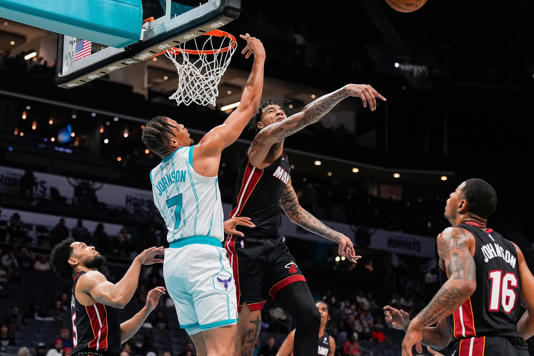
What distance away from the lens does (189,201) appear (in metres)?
5.23

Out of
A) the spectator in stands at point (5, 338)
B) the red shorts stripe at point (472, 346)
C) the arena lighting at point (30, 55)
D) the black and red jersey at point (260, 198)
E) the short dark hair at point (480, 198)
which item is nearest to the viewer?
the red shorts stripe at point (472, 346)

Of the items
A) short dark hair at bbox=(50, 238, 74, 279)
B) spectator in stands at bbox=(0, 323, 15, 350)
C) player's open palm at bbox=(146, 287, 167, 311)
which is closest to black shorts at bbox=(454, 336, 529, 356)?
player's open palm at bbox=(146, 287, 167, 311)

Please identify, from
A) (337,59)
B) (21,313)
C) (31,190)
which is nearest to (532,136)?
(337,59)

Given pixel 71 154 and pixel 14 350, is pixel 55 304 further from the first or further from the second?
pixel 71 154

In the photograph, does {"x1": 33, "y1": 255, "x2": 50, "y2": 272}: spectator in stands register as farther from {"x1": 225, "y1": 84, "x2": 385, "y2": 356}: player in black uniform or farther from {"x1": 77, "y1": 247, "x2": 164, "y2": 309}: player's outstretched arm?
{"x1": 225, "y1": 84, "x2": 385, "y2": 356}: player in black uniform

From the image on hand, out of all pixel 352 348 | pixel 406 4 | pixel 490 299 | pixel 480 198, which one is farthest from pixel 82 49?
pixel 352 348

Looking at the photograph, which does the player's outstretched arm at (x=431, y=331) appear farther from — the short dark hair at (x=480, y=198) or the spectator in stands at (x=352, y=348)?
the spectator in stands at (x=352, y=348)

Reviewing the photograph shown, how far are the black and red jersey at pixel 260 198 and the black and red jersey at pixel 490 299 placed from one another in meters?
1.98

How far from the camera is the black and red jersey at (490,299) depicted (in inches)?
180

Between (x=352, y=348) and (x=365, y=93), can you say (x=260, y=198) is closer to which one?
(x=365, y=93)

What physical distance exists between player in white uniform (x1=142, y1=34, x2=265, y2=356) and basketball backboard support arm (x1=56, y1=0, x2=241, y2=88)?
0.78 meters

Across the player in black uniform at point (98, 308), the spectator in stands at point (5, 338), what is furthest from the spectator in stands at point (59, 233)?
the player in black uniform at point (98, 308)

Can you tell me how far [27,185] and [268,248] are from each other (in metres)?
16.6

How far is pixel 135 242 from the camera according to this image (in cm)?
→ 2202
